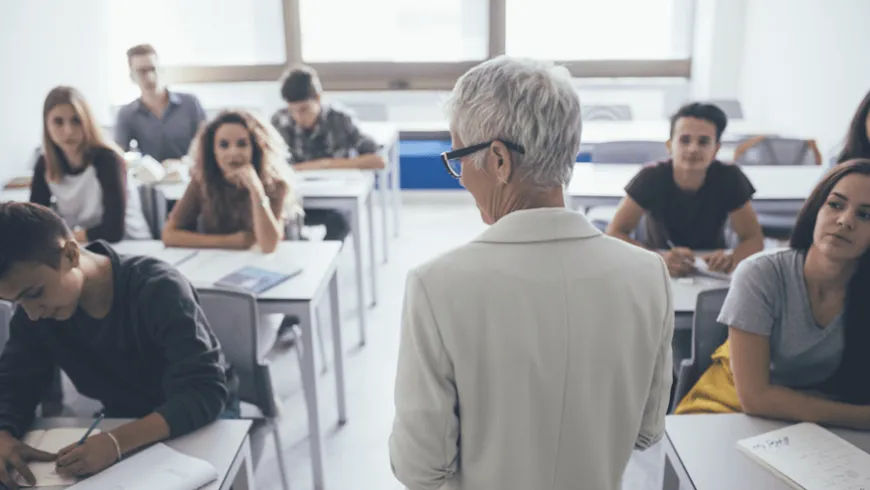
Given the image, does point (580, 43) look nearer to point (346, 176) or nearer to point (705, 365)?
point (346, 176)

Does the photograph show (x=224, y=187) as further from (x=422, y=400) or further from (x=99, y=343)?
(x=422, y=400)

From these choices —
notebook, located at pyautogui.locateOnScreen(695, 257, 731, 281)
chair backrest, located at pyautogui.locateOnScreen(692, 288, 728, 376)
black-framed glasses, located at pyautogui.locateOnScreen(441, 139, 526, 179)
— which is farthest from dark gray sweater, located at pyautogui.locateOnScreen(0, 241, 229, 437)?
notebook, located at pyautogui.locateOnScreen(695, 257, 731, 281)

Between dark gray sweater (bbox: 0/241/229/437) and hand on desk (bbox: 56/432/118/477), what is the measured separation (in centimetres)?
11

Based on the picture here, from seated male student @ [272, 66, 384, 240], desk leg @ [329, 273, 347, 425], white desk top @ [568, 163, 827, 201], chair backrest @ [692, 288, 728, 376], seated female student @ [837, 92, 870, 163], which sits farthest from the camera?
seated male student @ [272, 66, 384, 240]

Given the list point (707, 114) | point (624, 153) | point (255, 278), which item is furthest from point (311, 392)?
point (624, 153)

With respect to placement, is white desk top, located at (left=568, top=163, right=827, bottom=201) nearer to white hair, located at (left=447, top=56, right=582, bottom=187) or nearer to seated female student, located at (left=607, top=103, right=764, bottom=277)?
seated female student, located at (left=607, top=103, right=764, bottom=277)

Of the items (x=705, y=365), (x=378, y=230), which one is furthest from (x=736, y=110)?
(x=705, y=365)

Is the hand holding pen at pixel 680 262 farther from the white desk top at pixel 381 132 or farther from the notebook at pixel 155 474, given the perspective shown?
the white desk top at pixel 381 132

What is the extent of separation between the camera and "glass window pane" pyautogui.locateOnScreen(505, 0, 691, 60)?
18.7 ft

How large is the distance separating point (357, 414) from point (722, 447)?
5.72 feet

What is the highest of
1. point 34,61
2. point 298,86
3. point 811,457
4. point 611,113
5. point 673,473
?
point 34,61

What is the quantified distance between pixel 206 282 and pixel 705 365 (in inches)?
60.5

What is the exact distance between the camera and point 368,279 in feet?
13.5

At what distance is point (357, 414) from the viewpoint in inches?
111
